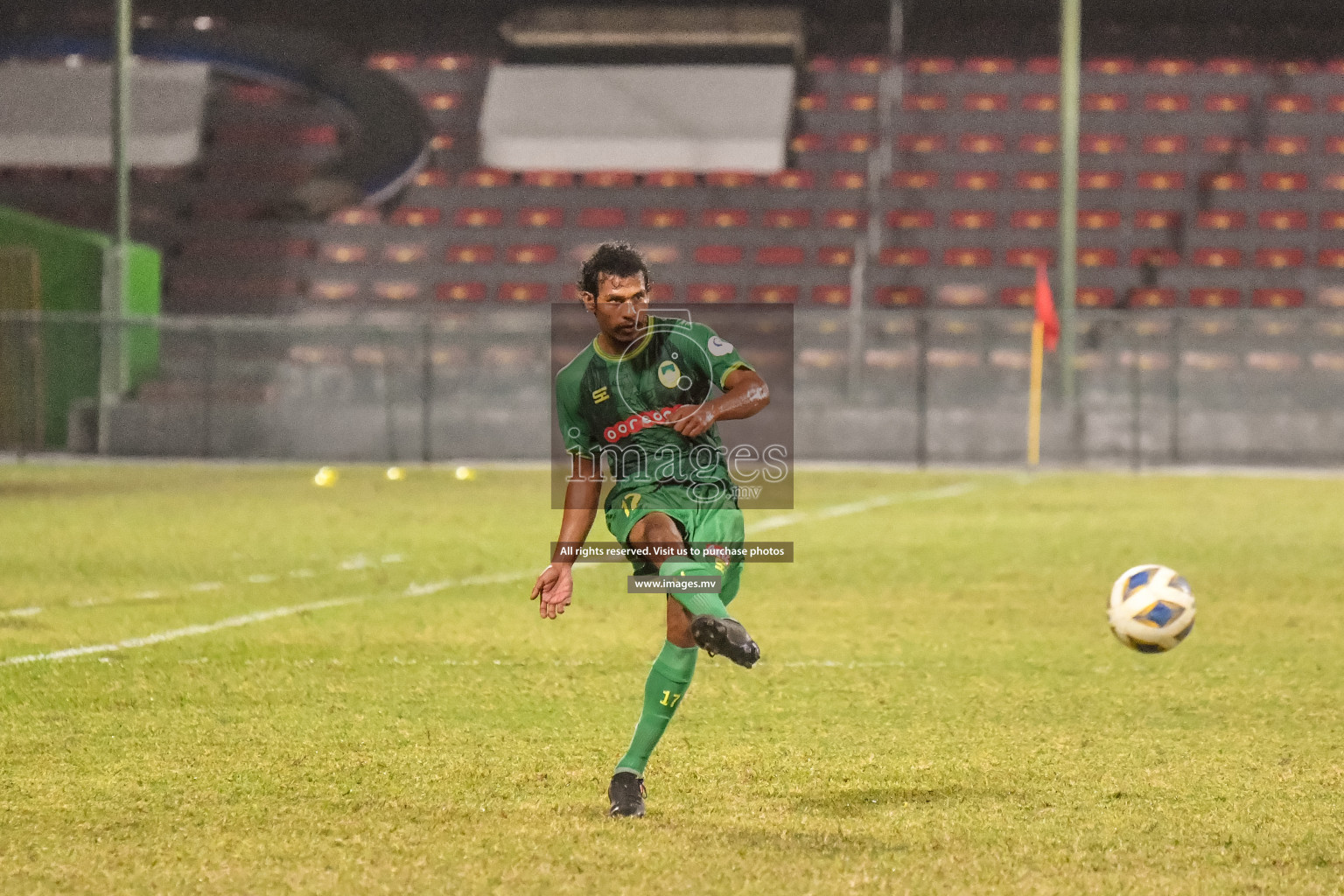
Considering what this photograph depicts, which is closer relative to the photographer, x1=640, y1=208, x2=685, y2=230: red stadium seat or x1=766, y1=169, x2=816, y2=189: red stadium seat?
x1=640, y1=208, x2=685, y2=230: red stadium seat

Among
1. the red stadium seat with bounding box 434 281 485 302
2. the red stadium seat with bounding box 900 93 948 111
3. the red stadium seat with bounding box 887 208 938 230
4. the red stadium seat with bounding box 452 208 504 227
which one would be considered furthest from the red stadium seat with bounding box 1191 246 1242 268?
the red stadium seat with bounding box 434 281 485 302

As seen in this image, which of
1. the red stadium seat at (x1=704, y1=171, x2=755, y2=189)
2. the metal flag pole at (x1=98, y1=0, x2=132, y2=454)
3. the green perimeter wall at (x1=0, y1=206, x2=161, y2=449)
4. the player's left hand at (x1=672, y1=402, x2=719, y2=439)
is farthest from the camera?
the red stadium seat at (x1=704, y1=171, x2=755, y2=189)

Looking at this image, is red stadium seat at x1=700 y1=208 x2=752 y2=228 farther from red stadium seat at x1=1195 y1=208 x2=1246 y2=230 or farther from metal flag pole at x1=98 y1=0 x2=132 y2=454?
metal flag pole at x1=98 y1=0 x2=132 y2=454

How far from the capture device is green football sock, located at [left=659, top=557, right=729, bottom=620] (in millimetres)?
5633

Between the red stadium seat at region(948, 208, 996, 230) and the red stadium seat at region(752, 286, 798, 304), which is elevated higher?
the red stadium seat at region(948, 208, 996, 230)

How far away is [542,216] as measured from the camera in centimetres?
3275

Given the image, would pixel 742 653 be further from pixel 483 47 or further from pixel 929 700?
pixel 483 47

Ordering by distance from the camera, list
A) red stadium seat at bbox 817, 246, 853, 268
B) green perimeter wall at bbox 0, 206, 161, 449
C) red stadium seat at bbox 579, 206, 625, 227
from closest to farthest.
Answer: green perimeter wall at bbox 0, 206, 161, 449 < red stadium seat at bbox 817, 246, 853, 268 < red stadium seat at bbox 579, 206, 625, 227

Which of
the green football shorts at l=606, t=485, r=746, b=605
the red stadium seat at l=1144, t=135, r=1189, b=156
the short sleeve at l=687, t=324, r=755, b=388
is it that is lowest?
the green football shorts at l=606, t=485, r=746, b=605

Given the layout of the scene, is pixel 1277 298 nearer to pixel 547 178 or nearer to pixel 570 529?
pixel 547 178

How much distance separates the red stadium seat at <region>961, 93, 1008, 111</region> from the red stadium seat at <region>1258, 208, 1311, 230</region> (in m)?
4.41

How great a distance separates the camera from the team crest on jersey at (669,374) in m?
5.81

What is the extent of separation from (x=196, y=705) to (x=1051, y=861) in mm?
3920

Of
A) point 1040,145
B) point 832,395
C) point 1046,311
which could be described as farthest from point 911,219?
point 1046,311
